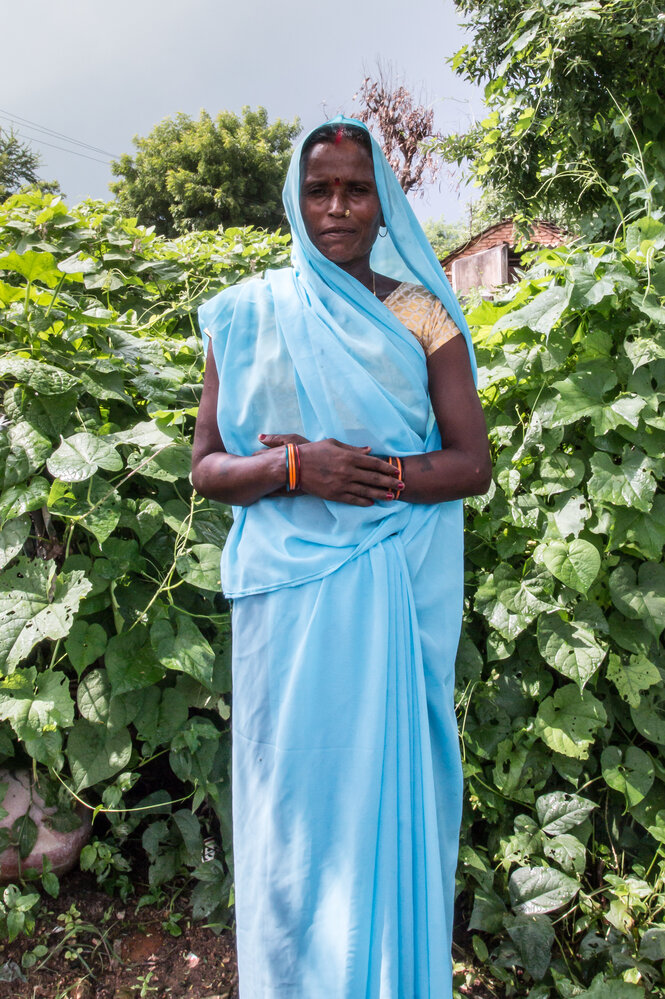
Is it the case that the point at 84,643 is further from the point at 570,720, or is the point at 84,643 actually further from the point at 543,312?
the point at 543,312

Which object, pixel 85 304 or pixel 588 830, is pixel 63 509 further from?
pixel 588 830

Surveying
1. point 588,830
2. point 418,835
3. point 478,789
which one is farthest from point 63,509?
point 588,830

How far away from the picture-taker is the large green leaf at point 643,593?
1823 millimetres

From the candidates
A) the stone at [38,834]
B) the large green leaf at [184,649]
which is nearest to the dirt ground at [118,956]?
the stone at [38,834]

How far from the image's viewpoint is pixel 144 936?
6.50 feet

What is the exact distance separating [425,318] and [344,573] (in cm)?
54

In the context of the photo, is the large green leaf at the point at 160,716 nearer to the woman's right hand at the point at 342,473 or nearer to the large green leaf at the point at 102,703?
the large green leaf at the point at 102,703

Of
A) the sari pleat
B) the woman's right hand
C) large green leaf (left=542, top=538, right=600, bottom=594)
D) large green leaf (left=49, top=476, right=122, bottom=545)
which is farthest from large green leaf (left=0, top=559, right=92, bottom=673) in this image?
large green leaf (left=542, top=538, right=600, bottom=594)

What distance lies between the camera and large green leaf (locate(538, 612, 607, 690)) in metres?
1.82

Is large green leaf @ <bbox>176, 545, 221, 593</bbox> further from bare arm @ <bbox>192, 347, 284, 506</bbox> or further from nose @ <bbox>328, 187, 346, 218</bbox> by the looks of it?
nose @ <bbox>328, 187, 346, 218</bbox>

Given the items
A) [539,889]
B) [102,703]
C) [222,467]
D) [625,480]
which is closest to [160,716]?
[102,703]

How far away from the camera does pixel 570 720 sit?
1.90 metres

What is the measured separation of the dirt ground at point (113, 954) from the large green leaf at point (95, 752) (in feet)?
1.28

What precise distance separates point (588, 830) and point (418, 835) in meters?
0.88
